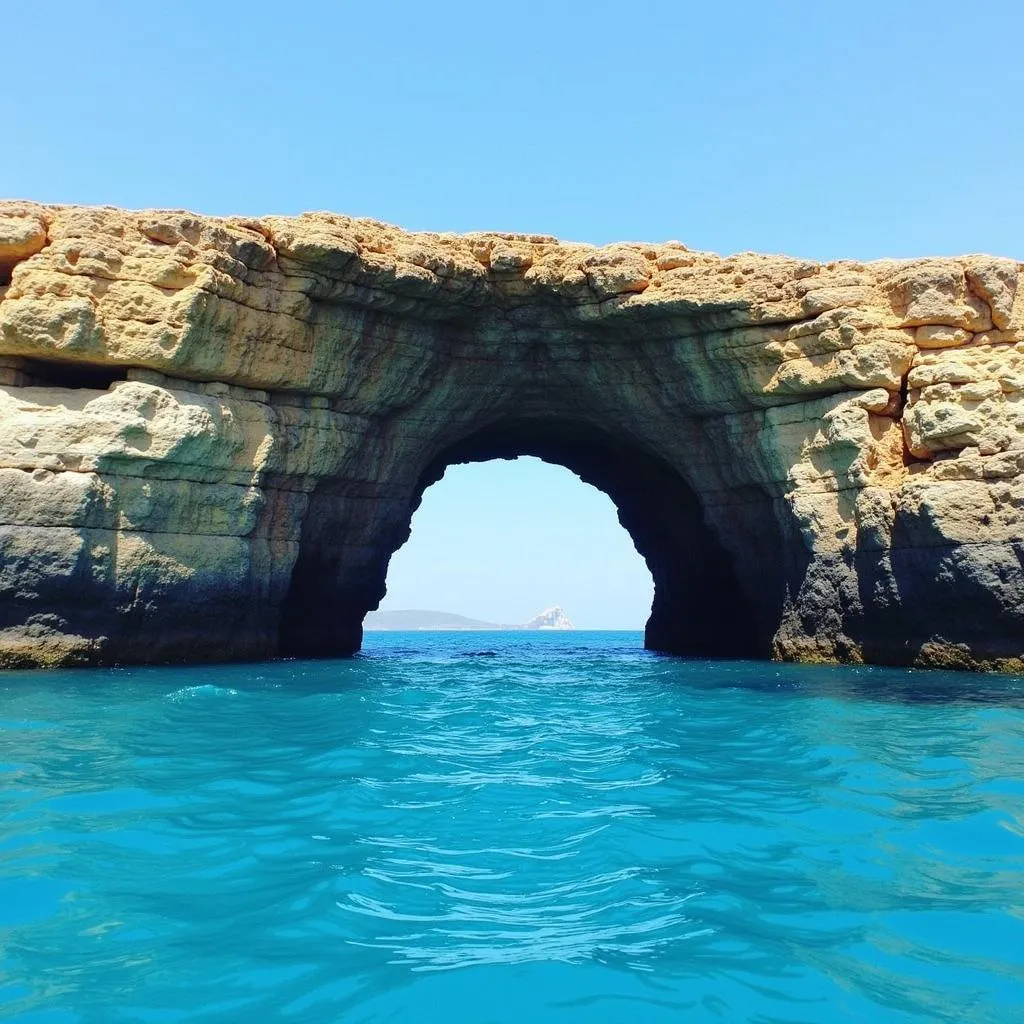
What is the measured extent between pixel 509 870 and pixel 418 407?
17180mm

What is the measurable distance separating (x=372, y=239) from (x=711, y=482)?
957 centimetres

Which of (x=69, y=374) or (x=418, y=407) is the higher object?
(x=418, y=407)

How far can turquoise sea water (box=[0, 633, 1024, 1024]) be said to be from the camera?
3908 mm

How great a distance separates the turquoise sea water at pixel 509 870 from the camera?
3.91 meters

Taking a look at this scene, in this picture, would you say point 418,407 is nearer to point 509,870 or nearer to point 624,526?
point 624,526

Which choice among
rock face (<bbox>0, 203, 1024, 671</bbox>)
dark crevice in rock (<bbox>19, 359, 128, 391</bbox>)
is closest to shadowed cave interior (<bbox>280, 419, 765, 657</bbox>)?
rock face (<bbox>0, 203, 1024, 671</bbox>)

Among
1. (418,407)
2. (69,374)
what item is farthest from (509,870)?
(418,407)

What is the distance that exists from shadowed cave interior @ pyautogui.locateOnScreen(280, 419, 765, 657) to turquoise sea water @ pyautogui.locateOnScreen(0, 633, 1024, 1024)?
1159cm

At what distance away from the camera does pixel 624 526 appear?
31.1 m

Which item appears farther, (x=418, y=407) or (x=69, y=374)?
(x=418, y=407)

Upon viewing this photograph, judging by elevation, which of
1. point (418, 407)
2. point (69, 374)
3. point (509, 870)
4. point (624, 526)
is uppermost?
point (418, 407)

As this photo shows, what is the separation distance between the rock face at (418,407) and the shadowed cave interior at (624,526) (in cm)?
28

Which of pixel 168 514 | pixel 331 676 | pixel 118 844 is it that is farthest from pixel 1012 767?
pixel 168 514

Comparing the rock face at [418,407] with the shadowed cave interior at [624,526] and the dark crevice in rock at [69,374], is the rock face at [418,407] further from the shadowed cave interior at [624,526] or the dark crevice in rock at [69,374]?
the shadowed cave interior at [624,526]
